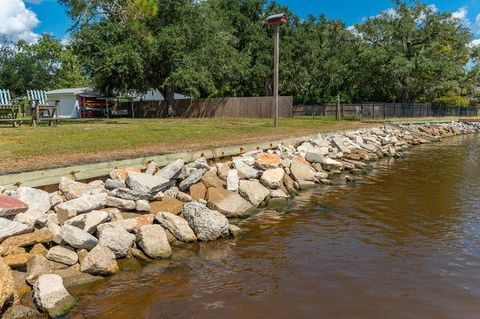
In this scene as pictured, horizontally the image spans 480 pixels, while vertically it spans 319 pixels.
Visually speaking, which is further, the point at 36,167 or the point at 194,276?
the point at 36,167

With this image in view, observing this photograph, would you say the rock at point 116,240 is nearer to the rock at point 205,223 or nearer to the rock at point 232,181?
the rock at point 205,223

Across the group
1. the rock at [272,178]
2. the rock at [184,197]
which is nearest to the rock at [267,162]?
the rock at [272,178]

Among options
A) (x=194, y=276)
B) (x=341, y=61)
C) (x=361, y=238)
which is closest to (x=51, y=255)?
(x=194, y=276)

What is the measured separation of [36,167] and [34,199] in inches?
42.5

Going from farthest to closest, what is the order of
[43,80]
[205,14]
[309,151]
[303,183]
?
1. [43,80]
2. [205,14]
3. [309,151]
4. [303,183]

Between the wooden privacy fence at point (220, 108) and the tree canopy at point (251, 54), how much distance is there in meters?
1.29

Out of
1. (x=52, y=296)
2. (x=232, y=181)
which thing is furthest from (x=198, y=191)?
(x=52, y=296)

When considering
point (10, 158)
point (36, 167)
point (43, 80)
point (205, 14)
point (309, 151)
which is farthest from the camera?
point (43, 80)

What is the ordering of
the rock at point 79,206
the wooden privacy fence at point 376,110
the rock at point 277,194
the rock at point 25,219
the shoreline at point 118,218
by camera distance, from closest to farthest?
the shoreline at point 118,218 → the rock at point 25,219 → the rock at point 79,206 → the rock at point 277,194 → the wooden privacy fence at point 376,110

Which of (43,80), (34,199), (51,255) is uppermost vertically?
(43,80)

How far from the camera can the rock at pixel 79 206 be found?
15.4ft

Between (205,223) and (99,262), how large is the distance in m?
1.47

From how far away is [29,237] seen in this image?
4.09m

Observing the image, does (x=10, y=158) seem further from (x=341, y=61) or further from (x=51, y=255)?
(x=341, y=61)
